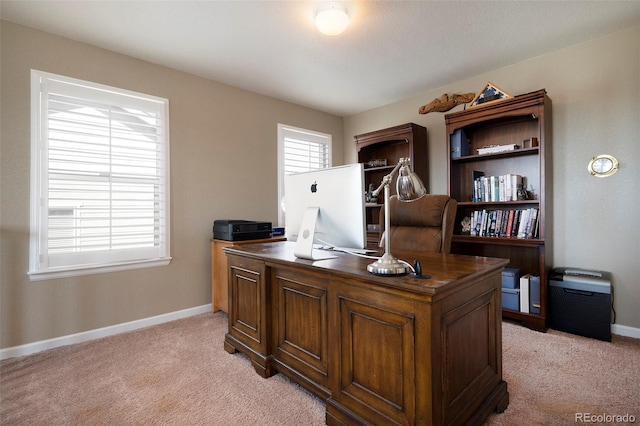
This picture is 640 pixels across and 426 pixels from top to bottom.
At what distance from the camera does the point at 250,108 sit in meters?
3.63

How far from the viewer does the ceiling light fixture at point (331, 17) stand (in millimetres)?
2027

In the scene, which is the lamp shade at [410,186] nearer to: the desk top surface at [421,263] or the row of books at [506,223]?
the desk top surface at [421,263]

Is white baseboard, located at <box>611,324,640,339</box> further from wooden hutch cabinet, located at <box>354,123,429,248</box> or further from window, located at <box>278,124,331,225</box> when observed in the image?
window, located at <box>278,124,331,225</box>

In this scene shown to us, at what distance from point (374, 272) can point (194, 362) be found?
159 cm

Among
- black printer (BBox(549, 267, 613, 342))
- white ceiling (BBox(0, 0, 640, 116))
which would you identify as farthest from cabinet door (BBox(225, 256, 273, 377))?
black printer (BBox(549, 267, 613, 342))

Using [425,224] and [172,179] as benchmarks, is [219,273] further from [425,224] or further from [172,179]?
[425,224]

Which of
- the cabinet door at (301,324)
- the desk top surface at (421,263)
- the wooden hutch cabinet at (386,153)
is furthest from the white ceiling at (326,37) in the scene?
the cabinet door at (301,324)

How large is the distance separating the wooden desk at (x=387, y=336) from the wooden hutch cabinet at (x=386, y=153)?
1.62 meters

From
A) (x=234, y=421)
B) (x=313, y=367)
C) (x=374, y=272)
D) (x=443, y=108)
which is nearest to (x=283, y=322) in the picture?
(x=313, y=367)

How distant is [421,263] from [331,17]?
169 centimetres

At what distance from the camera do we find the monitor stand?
1.68 meters

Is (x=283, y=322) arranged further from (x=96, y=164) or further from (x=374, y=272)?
(x=96, y=164)

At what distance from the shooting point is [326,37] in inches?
98.3

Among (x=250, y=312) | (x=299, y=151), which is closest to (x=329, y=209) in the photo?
(x=250, y=312)
